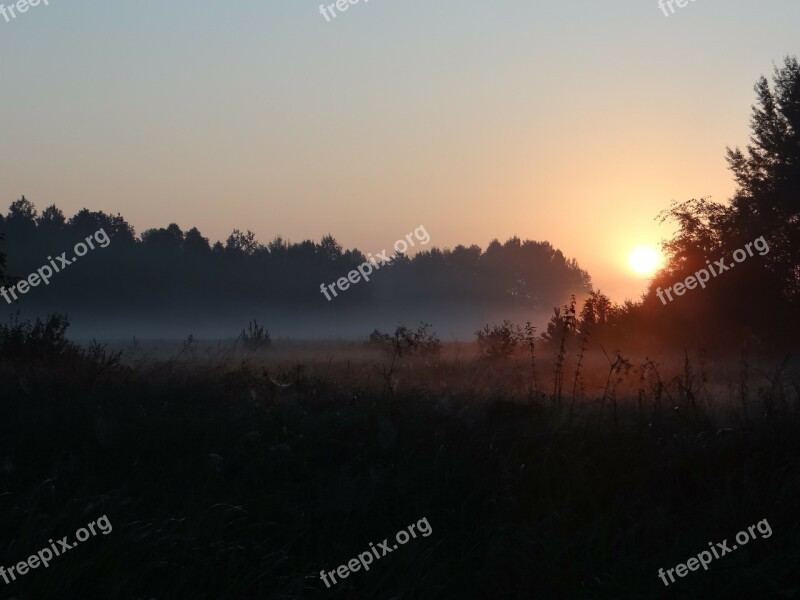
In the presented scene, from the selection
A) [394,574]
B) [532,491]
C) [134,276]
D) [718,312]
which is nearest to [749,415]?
[532,491]

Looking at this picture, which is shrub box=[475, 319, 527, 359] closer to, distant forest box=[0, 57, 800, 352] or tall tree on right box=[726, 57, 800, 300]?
distant forest box=[0, 57, 800, 352]

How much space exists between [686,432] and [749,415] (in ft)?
3.10

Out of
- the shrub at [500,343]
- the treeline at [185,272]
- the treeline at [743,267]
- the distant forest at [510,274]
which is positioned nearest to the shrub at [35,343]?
the distant forest at [510,274]

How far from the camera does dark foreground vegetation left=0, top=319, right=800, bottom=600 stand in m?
5.64

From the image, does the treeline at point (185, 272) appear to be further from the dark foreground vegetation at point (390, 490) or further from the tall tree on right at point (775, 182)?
the dark foreground vegetation at point (390, 490)

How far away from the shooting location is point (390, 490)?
6969 mm

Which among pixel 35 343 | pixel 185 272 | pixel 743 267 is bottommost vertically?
pixel 743 267

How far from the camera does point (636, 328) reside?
27.8 meters

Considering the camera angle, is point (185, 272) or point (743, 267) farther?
point (185, 272)

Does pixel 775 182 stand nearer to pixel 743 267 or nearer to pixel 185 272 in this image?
pixel 743 267

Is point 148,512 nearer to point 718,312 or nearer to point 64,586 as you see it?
point 64,586

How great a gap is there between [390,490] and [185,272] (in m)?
67.1

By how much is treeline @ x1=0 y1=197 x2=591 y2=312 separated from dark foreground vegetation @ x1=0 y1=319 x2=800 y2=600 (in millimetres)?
52849

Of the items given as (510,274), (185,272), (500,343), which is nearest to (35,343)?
(500,343)
